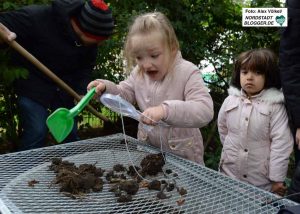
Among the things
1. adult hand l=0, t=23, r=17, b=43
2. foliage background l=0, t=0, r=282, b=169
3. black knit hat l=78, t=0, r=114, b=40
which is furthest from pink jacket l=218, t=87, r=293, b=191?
adult hand l=0, t=23, r=17, b=43

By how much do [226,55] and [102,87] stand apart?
1.92m

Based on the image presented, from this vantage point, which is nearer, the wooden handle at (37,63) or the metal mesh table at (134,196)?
the metal mesh table at (134,196)

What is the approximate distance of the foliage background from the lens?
292 cm

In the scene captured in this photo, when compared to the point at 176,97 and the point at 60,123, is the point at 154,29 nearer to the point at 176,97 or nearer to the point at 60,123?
the point at 176,97

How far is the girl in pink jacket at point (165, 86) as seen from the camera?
5.37 ft

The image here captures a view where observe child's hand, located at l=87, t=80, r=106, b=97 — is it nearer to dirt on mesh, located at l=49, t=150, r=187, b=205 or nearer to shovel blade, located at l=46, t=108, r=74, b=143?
shovel blade, located at l=46, t=108, r=74, b=143

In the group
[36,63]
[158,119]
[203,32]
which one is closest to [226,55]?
[203,32]

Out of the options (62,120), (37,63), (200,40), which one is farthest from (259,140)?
(200,40)

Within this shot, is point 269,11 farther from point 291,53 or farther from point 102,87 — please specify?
point 102,87

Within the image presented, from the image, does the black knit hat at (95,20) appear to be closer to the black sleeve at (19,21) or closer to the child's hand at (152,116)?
the black sleeve at (19,21)

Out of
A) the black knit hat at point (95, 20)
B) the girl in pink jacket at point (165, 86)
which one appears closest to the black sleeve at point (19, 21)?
the black knit hat at point (95, 20)

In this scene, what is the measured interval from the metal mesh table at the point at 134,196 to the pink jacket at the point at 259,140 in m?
0.42

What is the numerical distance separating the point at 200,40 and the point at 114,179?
87.3 inches

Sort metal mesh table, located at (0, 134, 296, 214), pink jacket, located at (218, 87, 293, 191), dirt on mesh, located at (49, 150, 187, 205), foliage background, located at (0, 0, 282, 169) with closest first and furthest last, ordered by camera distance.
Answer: metal mesh table, located at (0, 134, 296, 214), dirt on mesh, located at (49, 150, 187, 205), pink jacket, located at (218, 87, 293, 191), foliage background, located at (0, 0, 282, 169)
